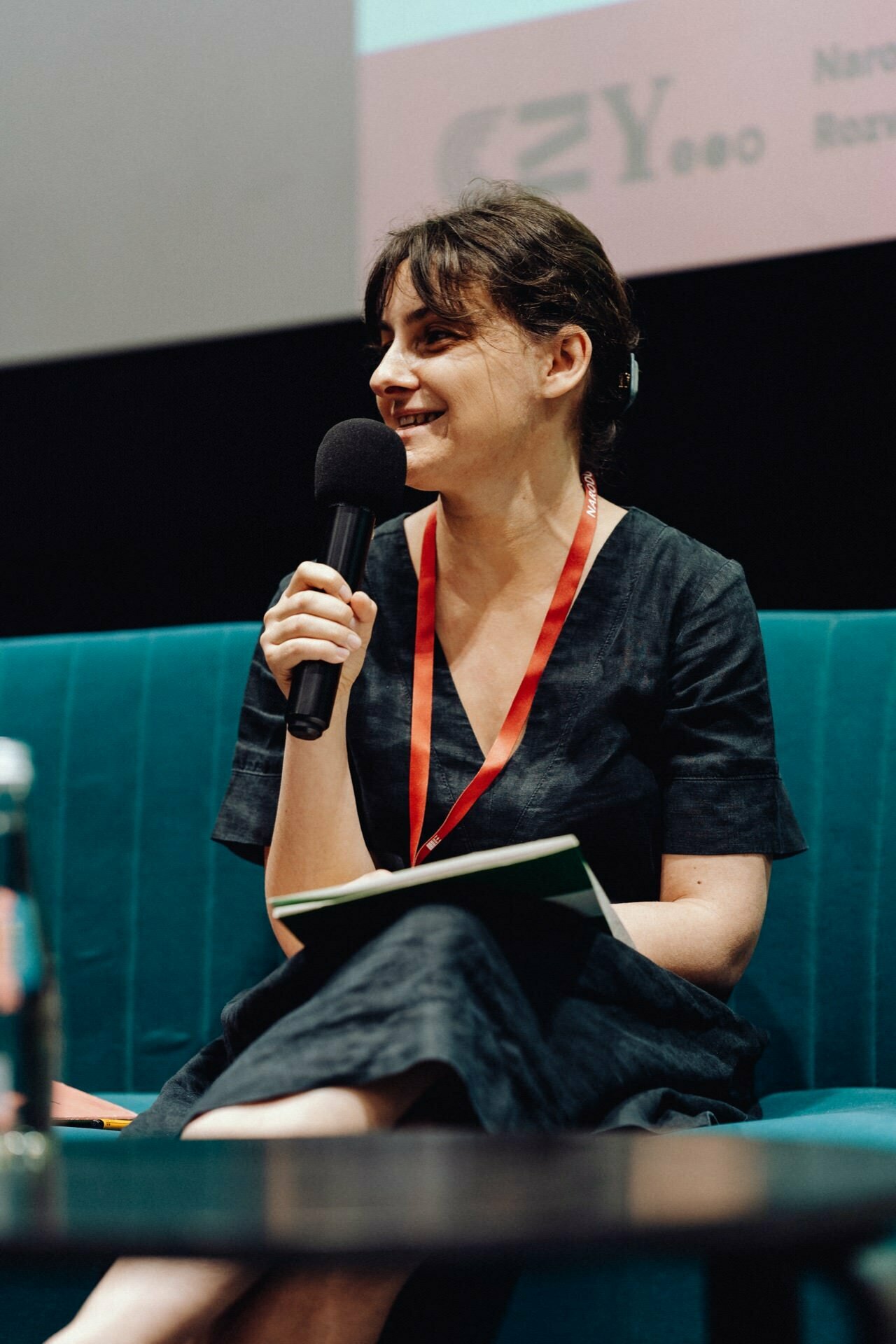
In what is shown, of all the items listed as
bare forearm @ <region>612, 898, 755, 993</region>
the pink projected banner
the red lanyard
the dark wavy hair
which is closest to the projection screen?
the pink projected banner

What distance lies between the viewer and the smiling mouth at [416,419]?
138cm

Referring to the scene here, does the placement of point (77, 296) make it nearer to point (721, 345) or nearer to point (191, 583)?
point (191, 583)

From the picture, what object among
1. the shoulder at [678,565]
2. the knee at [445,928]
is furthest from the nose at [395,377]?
the knee at [445,928]

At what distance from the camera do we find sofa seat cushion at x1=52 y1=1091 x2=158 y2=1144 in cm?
125

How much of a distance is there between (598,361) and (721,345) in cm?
48

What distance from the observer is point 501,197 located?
1.48 m

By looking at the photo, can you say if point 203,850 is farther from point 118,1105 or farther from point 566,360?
point 566,360

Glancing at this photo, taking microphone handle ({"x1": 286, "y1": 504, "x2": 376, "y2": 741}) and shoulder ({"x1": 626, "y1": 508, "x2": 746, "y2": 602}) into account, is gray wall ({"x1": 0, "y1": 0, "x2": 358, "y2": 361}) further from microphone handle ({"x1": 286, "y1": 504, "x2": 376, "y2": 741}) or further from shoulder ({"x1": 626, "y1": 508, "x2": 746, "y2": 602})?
microphone handle ({"x1": 286, "y1": 504, "x2": 376, "y2": 741})

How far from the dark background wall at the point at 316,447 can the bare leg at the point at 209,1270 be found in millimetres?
867

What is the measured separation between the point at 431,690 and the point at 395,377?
297 mm

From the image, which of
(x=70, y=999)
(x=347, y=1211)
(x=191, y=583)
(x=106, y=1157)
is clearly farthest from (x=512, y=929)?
(x=191, y=583)

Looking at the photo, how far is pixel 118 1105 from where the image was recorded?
1551 mm

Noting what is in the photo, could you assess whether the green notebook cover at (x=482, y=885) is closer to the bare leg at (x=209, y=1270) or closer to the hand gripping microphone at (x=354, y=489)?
the bare leg at (x=209, y=1270)

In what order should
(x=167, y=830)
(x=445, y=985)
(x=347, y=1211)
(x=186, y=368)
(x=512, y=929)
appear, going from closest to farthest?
(x=347, y=1211) < (x=445, y=985) < (x=512, y=929) < (x=167, y=830) < (x=186, y=368)
